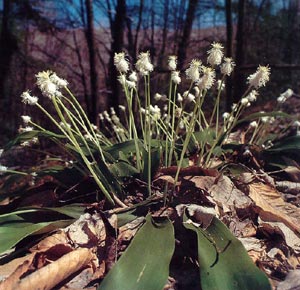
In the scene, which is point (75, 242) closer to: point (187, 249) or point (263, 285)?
point (187, 249)

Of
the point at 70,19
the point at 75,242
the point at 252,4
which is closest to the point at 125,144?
the point at 75,242

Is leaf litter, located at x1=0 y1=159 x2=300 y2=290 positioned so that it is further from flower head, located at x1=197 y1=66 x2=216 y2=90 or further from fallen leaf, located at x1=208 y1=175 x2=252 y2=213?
flower head, located at x1=197 y1=66 x2=216 y2=90

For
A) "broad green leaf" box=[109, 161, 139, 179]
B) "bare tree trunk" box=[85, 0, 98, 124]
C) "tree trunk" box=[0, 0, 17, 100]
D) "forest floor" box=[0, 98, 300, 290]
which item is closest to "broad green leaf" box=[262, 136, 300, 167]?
"forest floor" box=[0, 98, 300, 290]

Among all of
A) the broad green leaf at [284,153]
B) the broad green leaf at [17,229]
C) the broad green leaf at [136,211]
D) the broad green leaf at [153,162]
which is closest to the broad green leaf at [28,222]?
the broad green leaf at [17,229]

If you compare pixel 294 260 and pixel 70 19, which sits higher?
pixel 70 19

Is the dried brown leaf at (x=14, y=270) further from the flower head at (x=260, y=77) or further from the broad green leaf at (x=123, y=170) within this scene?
the flower head at (x=260, y=77)
